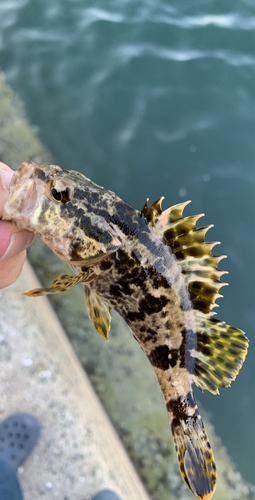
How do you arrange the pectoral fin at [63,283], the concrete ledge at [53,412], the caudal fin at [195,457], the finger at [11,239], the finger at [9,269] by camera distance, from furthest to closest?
the concrete ledge at [53,412] → the finger at [9,269] → the caudal fin at [195,457] → the finger at [11,239] → the pectoral fin at [63,283]

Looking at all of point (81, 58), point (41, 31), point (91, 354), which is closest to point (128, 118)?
point (81, 58)

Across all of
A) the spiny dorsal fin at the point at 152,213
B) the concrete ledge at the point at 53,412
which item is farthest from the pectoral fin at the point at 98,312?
the concrete ledge at the point at 53,412

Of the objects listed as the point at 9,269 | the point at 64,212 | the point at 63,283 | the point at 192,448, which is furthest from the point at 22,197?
the point at 192,448

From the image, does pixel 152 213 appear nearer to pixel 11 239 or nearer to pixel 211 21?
pixel 11 239

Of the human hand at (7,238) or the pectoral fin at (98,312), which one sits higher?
the human hand at (7,238)

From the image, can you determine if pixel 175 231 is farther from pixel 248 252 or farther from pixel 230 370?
pixel 248 252

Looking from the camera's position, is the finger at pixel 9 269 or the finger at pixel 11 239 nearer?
the finger at pixel 11 239

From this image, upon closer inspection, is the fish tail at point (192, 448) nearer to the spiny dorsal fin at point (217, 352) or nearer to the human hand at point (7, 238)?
the spiny dorsal fin at point (217, 352)
